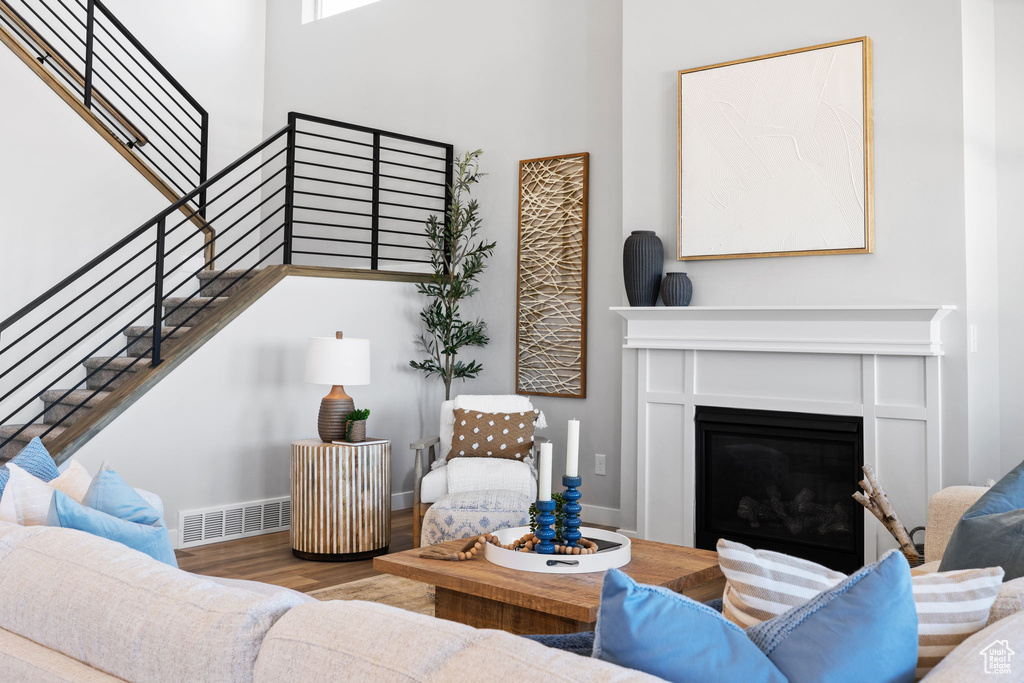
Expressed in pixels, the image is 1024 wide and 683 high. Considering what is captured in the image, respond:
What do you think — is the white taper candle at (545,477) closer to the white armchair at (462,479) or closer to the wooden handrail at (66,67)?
the white armchair at (462,479)

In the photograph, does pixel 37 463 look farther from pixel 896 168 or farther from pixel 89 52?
pixel 89 52

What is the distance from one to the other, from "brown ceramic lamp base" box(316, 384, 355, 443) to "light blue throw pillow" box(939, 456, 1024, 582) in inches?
129

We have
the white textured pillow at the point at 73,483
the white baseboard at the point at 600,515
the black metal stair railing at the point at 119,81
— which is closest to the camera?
the white textured pillow at the point at 73,483

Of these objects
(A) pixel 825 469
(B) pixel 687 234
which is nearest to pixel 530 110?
(B) pixel 687 234

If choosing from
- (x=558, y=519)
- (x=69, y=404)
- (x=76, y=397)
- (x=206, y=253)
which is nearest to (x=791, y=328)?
(x=558, y=519)

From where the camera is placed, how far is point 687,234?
4512mm

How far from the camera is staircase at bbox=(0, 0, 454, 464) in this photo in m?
4.79

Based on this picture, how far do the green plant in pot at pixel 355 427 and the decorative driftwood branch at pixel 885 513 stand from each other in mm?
2467

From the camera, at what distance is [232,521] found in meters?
4.88

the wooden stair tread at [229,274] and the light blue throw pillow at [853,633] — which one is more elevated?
the wooden stair tread at [229,274]

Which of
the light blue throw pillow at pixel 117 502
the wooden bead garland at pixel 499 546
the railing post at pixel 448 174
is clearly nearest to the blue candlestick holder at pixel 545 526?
the wooden bead garland at pixel 499 546

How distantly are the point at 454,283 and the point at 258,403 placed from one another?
1487mm

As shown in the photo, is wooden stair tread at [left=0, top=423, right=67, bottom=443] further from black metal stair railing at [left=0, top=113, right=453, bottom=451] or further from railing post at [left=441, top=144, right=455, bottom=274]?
railing post at [left=441, top=144, right=455, bottom=274]

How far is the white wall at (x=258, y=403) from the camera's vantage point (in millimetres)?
4566
